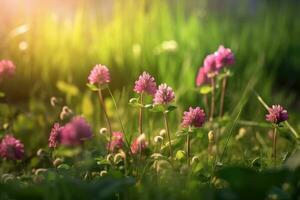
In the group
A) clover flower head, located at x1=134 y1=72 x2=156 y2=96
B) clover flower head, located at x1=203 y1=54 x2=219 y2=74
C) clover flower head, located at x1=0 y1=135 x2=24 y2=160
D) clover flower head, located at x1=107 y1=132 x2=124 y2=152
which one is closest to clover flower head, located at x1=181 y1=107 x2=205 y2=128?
clover flower head, located at x1=134 y1=72 x2=156 y2=96

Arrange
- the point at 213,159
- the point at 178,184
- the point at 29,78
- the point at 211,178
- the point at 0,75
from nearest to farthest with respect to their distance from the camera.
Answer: the point at 178,184 → the point at 211,178 → the point at 213,159 → the point at 0,75 → the point at 29,78

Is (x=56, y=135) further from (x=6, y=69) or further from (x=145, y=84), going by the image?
(x=6, y=69)

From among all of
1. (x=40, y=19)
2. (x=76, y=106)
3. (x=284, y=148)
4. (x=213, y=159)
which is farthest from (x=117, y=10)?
(x=213, y=159)

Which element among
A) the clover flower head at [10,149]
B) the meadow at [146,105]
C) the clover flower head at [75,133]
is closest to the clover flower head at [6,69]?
the meadow at [146,105]

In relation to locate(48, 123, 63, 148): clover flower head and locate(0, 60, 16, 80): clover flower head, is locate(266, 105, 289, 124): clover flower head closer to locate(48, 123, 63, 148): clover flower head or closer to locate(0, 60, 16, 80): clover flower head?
locate(48, 123, 63, 148): clover flower head

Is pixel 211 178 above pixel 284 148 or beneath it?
beneath

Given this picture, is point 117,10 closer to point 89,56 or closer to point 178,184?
point 89,56
